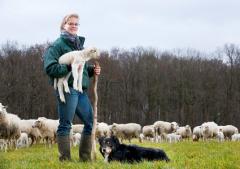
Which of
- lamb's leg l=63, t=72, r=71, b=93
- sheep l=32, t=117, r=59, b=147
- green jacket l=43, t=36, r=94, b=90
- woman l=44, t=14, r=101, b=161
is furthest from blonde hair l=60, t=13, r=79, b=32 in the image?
sheep l=32, t=117, r=59, b=147

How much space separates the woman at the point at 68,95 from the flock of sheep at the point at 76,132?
10949mm

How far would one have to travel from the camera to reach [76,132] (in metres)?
36.9

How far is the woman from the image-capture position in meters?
8.89

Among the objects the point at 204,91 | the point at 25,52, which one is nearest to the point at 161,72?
the point at 204,91

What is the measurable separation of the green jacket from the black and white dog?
123 cm

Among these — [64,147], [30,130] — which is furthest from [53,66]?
[30,130]

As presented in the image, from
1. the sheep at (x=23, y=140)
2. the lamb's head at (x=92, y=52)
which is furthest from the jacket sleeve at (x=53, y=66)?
the sheep at (x=23, y=140)

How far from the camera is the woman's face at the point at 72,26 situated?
29.6 ft

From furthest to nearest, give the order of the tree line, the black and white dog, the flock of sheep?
the tree line → the flock of sheep → the black and white dog

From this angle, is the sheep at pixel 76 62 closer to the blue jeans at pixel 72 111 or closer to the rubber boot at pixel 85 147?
the blue jeans at pixel 72 111

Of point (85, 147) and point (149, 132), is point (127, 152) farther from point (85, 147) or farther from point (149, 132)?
point (149, 132)

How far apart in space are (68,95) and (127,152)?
1545mm

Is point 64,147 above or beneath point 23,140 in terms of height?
above

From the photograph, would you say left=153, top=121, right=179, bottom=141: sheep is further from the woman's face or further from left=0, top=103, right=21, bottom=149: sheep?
the woman's face
